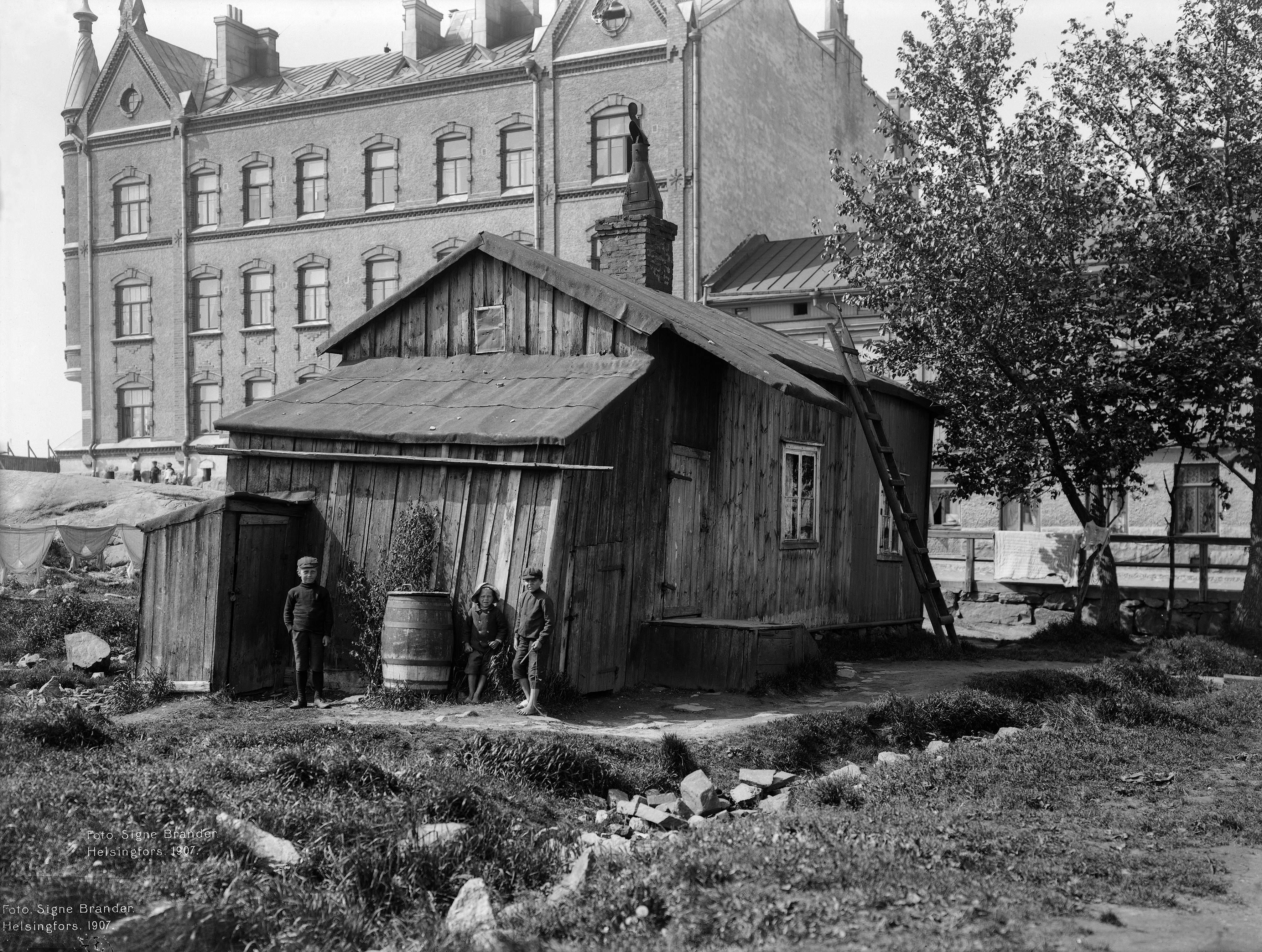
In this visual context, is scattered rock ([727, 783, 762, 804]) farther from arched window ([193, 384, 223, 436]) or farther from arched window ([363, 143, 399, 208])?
arched window ([193, 384, 223, 436])

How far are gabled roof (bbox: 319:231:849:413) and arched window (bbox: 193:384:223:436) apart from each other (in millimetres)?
25854

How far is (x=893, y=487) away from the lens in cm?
1833

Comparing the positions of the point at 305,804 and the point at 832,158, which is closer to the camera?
the point at 305,804

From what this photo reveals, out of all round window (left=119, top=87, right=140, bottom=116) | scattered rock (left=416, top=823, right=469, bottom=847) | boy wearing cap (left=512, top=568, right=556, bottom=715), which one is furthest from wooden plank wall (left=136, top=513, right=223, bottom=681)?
round window (left=119, top=87, right=140, bottom=116)

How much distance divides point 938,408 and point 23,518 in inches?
819

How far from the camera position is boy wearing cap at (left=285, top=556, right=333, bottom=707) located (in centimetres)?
1223

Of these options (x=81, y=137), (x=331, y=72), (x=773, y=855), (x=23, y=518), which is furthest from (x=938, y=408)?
(x=81, y=137)

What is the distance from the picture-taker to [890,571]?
19.9m

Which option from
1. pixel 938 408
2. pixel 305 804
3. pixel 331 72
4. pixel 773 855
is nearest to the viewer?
pixel 773 855

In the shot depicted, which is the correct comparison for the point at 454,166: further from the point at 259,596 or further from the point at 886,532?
the point at 259,596

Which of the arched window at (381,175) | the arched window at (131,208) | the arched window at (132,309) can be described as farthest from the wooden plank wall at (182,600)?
the arched window at (131,208)

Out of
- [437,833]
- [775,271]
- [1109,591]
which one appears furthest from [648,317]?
[775,271]

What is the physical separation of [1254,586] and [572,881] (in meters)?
15.5

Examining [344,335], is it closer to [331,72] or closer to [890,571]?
[890,571]
